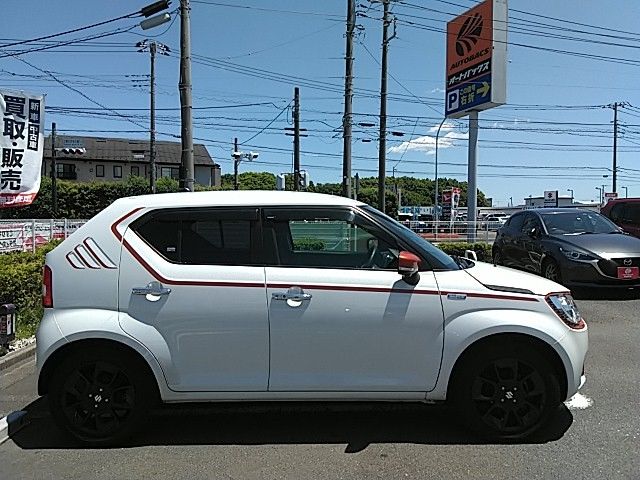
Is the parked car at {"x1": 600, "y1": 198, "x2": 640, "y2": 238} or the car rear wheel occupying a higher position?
the parked car at {"x1": 600, "y1": 198, "x2": 640, "y2": 238}

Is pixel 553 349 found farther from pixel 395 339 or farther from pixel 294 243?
pixel 294 243

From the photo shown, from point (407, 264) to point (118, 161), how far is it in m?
68.5

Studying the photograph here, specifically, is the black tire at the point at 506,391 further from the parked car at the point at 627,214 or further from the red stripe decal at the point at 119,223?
the parked car at the point at 627,214

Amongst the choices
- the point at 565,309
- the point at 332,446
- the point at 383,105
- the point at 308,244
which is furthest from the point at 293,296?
the point at 383,105

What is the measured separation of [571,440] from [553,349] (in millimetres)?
678

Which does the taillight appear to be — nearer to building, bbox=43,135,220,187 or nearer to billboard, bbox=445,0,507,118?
billboard, bbox=445,0,507,118

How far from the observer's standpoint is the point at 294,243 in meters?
4.24

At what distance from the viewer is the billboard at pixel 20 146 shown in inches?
373

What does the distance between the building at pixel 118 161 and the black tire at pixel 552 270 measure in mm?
55810

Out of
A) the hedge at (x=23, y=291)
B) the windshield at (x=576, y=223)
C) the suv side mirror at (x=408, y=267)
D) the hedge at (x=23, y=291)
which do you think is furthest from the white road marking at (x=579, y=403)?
the windshield at (x=576, y=223)

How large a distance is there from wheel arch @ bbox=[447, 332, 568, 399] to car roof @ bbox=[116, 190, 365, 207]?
1.32 metres

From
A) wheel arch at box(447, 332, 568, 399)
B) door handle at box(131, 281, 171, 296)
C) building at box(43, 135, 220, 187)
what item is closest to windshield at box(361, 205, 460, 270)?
wheel arch at box(447, 332, 568, 399)

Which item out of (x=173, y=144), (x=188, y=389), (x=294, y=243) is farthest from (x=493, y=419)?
(x=173, y=144)

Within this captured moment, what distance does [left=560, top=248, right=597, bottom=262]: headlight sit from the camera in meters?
9.52
